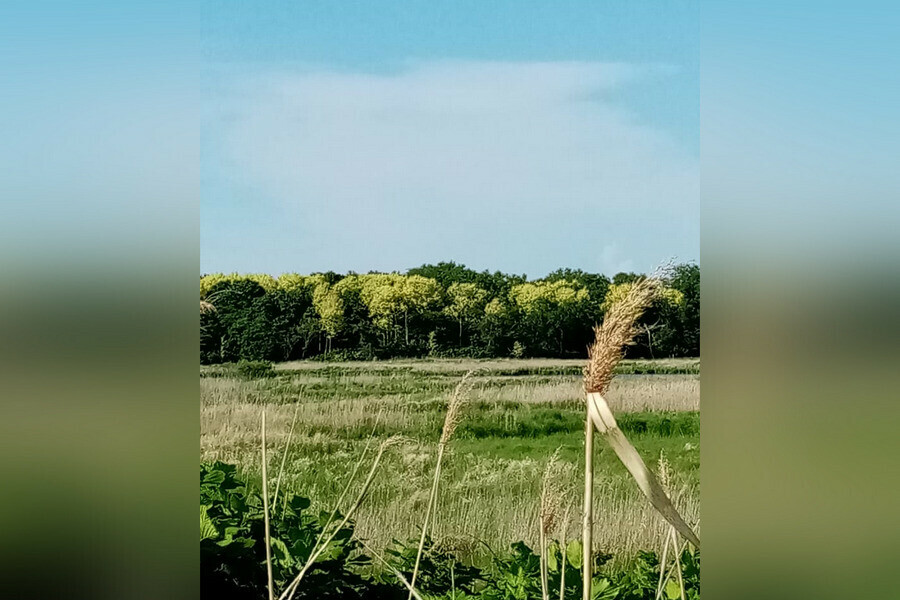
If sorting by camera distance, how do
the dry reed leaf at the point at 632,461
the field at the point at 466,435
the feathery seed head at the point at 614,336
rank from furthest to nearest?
the field at the point at 466,435 < the feathery seed head at the point at 614,336 < the dry reed leaf at the point at 632,461

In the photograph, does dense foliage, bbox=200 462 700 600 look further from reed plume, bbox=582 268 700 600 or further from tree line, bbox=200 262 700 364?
tree line, bbox=200 262 700 364

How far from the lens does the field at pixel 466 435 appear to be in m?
3.84

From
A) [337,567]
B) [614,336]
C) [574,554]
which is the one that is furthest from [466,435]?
[614,336]

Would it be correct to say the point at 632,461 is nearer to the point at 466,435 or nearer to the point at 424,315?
the point at 466,435

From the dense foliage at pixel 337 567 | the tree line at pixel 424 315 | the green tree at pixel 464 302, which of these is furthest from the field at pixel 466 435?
the dense foliage at pixel 337 567

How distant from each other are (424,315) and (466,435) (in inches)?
32.0

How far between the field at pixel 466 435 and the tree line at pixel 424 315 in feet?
0.38

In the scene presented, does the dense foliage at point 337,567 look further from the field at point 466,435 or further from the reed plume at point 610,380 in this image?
the reed plume at point 610,380

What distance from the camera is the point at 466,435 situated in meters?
4.39
